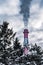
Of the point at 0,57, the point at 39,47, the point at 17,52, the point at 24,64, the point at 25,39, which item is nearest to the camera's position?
the point at 24,64

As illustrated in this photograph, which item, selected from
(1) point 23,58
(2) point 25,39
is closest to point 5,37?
(1) point 23,58

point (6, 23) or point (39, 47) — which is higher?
point (6, 23)

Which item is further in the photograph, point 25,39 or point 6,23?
point 25,39

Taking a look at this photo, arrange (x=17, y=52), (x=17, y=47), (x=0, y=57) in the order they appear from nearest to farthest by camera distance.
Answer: (x=0, y=57), (x=17, y=52), (x=17, y=47)

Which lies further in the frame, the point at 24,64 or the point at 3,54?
the point at 3,54

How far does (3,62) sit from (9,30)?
6.42m

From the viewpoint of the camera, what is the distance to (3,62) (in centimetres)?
4903

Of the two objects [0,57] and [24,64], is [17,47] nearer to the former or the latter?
[0,57]

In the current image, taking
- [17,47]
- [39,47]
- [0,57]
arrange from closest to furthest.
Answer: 1. [0,57]
2. [17,47]
3. [39,47]

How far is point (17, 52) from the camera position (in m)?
61.9

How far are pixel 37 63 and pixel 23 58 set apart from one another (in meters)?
2.37

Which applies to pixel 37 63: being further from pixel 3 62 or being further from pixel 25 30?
pixel 25 30

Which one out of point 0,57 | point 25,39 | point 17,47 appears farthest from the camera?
point 25,39

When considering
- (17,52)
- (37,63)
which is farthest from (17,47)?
(37,63)
